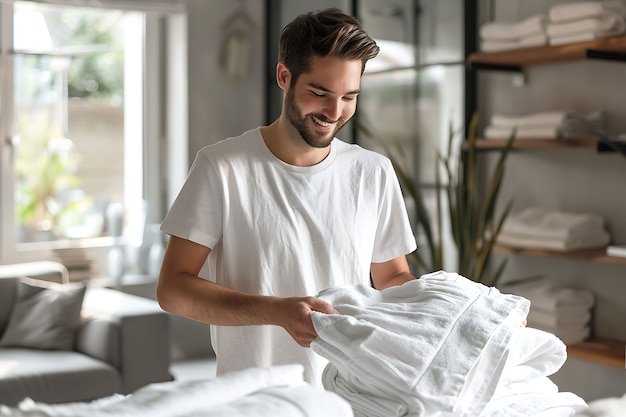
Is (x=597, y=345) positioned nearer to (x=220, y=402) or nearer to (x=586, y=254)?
(x=586, y=254)

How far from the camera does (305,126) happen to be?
1.56 m

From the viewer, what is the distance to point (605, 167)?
3.50m

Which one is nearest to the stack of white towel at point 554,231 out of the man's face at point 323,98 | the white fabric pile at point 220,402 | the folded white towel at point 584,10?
the folded white towel at point 584,10

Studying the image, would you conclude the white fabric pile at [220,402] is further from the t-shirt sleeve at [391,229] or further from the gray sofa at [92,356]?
the gray sofa at [92,356]

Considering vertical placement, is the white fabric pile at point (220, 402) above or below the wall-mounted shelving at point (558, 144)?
below

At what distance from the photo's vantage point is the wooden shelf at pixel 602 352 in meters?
3.19

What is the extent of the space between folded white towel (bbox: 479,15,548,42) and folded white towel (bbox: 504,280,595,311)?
1.02 meters

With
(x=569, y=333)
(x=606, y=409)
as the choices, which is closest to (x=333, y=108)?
(x=606, y=409)

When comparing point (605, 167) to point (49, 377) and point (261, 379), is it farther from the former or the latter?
point (261, 379)

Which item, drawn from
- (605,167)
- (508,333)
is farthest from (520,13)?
(508,333)

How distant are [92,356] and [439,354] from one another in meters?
3.22

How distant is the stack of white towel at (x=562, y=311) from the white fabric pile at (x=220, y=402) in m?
2.57

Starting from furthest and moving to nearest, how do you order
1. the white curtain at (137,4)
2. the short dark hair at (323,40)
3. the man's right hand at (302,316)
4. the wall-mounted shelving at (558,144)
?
1. the white curtain at (137,4)
2. the wall-mounted shelving at (558,144)
3. the short dark hair at (323,40)
4. the man's right hand at (302,316)

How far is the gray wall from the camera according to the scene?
3471 millimetres
